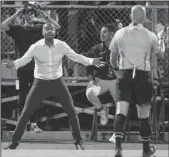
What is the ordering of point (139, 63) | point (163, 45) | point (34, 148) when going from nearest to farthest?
point (139, 63) → point (34, 148) → point (163, 45)

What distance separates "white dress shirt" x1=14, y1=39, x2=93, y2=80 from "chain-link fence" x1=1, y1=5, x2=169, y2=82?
1.76 meters

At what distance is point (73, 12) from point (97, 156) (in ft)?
13.2

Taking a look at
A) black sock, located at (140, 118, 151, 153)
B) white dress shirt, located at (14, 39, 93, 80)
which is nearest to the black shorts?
black sock, located at (140, 118, 151, 153)

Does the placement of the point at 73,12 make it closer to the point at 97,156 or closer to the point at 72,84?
the point at 72,84

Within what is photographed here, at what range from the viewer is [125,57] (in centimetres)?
1007

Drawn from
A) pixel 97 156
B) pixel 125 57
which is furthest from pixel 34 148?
pixel 125 57

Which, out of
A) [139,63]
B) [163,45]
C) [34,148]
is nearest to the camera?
[139,63]

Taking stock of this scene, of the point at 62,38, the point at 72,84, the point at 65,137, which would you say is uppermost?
the point at 62,38

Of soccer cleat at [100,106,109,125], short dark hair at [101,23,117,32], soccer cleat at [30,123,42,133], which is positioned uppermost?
short dark hair at [101,23,117,32]

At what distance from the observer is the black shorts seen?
998cm

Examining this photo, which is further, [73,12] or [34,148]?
[73,12]

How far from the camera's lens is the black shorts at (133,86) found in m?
9.98

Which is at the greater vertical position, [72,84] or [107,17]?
[107,17]

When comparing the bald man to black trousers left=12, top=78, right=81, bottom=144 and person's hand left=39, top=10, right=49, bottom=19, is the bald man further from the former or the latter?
person's hand left=39, top=10, right=49, bottom=19
